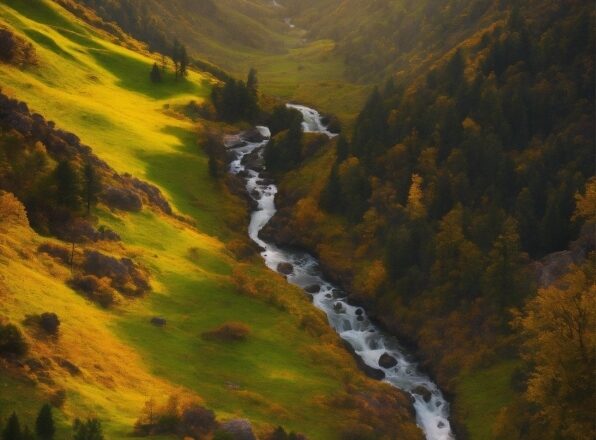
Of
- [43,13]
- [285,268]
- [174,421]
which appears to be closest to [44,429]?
[174,421]

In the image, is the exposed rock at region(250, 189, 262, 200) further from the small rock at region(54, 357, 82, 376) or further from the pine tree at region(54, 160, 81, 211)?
the small rock at region(54, 357, 82, 376)

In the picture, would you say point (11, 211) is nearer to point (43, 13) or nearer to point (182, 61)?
point (182, 61)

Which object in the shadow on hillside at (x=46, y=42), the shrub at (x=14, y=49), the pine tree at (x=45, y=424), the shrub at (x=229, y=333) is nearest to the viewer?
the pine tree at (x=45, y=424)

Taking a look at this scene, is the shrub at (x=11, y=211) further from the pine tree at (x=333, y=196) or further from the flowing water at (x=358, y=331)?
the pine tree at (x=333, y=196)

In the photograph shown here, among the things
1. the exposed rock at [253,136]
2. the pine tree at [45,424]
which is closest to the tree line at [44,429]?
the pine tree at [45,424]

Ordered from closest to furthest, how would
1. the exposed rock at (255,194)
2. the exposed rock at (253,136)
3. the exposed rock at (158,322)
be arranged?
the exposed rock at (158,322), the exposed rock at (255,194), the exposed rock at (253,136)

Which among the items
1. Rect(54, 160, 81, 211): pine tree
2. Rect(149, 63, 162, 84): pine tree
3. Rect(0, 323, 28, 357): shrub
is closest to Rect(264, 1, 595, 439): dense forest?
Rect(0, 323, 28, 357): shrub

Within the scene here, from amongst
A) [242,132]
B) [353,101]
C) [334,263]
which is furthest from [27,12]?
[334,263]
